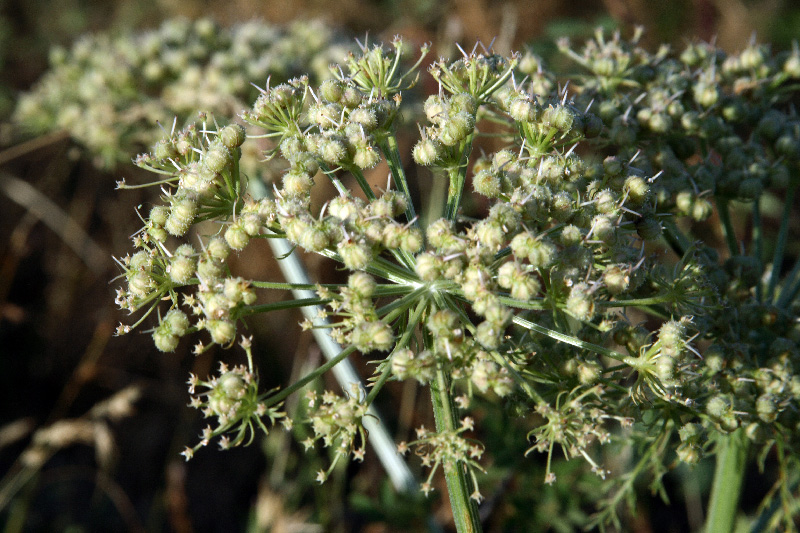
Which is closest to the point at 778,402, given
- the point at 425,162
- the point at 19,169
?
the point at 425,162

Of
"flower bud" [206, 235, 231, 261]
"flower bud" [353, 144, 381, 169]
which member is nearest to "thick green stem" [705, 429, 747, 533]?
"flower bud" [353, 144, 381, 169]

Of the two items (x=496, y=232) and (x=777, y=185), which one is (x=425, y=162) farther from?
(x=777, y=185)

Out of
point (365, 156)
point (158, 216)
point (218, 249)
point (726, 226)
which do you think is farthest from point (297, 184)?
point (726, 226)

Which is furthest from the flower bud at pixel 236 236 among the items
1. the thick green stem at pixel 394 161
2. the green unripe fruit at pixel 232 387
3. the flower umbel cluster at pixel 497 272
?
the thick green stem at pixel 394 161

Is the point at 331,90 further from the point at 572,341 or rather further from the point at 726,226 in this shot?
the point at 726,226

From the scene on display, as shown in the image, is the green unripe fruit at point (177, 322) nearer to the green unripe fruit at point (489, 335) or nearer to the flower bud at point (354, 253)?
the flower bud at point (354, 253)

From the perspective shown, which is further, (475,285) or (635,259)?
(635,259)
